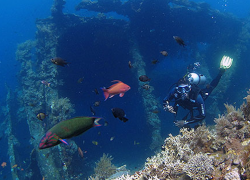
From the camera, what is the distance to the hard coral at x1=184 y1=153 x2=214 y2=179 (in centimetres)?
213

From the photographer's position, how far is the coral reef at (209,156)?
82.2 inches

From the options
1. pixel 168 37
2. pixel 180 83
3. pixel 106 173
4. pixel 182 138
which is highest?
pixel 168 37

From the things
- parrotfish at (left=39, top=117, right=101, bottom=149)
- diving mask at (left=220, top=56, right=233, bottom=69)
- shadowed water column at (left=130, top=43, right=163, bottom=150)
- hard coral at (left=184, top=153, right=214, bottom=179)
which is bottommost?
hard coral at (left=184, top=153, right=214, bottom=179)

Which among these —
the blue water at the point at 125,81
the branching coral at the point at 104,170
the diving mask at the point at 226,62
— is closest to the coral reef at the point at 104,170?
the branching coral at the point at 104,170

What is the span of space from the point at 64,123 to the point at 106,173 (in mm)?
7175

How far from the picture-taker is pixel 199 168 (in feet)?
7.06

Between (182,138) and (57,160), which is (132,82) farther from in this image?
(182,138)

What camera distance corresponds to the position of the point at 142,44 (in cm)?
1430

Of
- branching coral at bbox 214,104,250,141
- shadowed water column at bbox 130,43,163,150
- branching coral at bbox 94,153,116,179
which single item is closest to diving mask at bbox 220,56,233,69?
shadowed water column at bbox 130,43,163,150

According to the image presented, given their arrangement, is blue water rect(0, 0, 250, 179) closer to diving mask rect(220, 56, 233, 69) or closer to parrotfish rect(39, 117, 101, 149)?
diving mask rect(220, 56, 233, 69)

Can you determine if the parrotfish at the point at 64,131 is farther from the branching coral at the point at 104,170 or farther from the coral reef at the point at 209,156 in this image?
the branching coral at the point at 104,170

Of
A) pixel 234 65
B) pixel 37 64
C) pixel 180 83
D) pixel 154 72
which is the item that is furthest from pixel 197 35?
pixel 37 64

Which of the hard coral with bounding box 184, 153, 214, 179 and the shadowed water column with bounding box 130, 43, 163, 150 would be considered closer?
the hard coral with bounding box 184, 153, 214, 179

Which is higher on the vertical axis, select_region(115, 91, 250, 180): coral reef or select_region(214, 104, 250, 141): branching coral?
select_region(214, 104, 250, 141): branching coral
